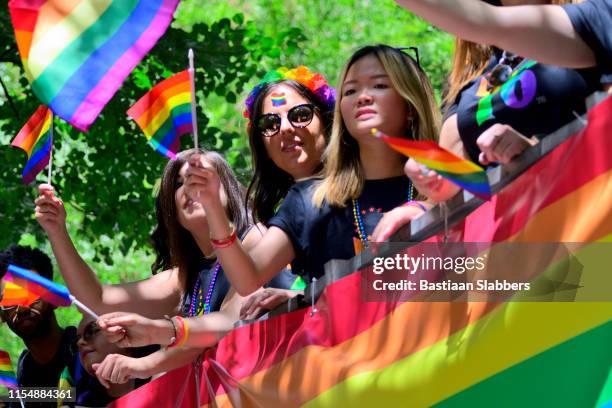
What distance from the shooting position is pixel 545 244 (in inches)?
95.1

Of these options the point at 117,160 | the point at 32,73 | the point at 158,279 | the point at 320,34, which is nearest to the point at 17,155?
the point at 117,160

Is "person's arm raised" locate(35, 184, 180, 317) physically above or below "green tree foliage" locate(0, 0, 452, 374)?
above

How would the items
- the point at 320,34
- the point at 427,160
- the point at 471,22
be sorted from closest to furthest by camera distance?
the point at 427,160 < the point at 471,22 < the point at 320,34

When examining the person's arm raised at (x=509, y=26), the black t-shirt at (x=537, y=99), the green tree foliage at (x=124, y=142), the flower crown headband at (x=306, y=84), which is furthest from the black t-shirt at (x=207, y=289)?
the green tree foliage at (x=124, y=142)

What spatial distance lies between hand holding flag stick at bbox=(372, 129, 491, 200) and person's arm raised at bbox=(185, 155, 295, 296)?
1.27m

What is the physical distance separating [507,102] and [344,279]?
0.59 metres

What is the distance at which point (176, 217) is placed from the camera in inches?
181

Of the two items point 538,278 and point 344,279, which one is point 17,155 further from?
point 538,278

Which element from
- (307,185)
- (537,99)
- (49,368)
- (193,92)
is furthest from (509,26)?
(49,368)

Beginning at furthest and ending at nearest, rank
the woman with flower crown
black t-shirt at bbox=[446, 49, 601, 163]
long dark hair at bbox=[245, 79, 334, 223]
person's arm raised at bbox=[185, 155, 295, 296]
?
long dark hair at bbox=[245, 79, 334, 223], the woman with flower crown, person's arm raised at bbox=[185, 155, 295, 296], black t-shirt at bbox=[446, 49, 601, 163]

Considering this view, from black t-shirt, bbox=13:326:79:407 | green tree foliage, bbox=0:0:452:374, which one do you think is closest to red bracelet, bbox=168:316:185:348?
black t-shirt, bbox=13:326:79:407

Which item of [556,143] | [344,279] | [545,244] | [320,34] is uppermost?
[556,143]

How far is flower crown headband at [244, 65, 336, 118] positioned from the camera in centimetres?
455

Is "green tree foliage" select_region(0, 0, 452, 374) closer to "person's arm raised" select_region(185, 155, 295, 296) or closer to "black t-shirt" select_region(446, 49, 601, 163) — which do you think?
"person's arm raised" select_region(185, 155, 295, 296)
